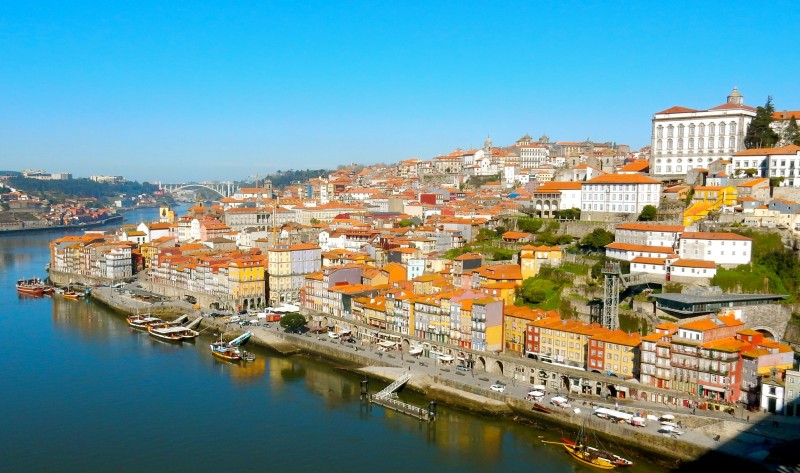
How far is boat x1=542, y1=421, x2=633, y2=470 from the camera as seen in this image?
50.2 ft

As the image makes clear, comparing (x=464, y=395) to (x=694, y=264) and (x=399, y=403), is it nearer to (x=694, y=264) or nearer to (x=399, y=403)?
(x=399, y=403)

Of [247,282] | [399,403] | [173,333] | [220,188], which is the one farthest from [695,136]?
[220,188]

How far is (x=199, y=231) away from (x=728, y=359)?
35097 mm

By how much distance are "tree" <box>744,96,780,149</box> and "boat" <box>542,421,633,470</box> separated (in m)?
19.4

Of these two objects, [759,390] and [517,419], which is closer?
[759,390]

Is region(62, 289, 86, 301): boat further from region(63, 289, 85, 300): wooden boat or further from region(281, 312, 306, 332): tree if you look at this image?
region(281, 312, 306, 332): tree

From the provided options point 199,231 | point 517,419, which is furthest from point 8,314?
point 517,419

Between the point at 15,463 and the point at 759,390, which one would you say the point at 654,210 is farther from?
the point at 15,463

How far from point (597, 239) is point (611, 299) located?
500 cm

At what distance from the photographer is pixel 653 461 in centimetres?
1552

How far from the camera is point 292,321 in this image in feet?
85.4

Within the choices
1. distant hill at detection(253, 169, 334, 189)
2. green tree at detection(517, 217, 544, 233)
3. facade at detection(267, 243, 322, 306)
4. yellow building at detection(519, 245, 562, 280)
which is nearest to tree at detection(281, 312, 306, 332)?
facade at detection(267, 243, 322, 306)

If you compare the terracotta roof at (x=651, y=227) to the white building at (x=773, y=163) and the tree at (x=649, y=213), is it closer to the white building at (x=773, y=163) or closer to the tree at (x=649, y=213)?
the tree at (x=649, y=213)

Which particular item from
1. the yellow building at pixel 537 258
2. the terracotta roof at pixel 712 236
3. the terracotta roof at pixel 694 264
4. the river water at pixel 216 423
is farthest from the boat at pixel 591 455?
the yellow building at pixel 537 258
